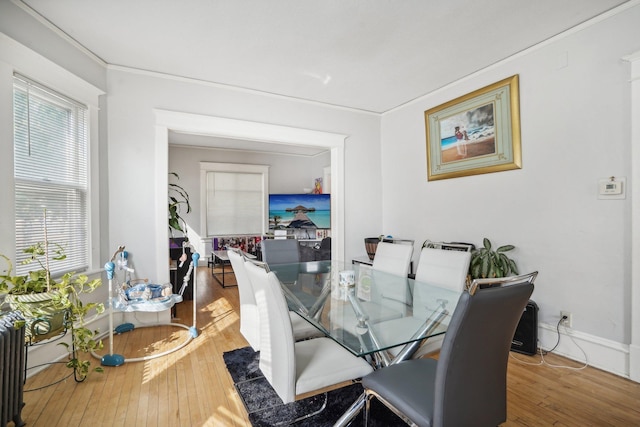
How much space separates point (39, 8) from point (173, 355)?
2.84 m

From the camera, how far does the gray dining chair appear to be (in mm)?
1068

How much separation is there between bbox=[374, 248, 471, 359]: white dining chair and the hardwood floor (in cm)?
58

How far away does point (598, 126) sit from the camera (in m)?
2.44

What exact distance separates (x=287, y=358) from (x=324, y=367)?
24cm

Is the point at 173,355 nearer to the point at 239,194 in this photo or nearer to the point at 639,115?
the point at 639,115

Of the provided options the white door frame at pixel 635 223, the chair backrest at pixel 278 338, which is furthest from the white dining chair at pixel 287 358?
the white door frame at pixel 635 223

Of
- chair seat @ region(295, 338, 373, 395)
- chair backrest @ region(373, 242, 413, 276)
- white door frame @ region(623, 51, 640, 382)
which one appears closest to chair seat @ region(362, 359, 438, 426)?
chair seat @ region(295, 338, 373, 395)

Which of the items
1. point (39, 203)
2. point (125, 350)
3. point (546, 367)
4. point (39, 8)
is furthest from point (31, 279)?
point (546, 367)

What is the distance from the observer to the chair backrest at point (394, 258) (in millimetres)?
2861

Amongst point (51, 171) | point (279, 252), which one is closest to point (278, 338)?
point (279, 252)

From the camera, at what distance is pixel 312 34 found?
2.60 meters

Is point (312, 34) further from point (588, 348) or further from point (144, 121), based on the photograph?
point (588, 348)

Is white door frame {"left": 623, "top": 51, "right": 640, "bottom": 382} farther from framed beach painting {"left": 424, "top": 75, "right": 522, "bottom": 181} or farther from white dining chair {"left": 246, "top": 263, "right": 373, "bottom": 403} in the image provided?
white dining chair {"left": 246, "top": 263, "right": 373, "bottom": 403}

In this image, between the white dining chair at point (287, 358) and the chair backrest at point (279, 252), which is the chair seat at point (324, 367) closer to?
the white dining chair at point (287, 358)
